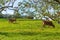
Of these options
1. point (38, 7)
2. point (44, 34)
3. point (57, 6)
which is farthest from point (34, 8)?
point (44, 34)

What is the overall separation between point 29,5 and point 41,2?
21.8 inches

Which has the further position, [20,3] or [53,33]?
[53,33]

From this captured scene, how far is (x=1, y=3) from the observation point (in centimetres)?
1014

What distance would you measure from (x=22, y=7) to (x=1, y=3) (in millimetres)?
872

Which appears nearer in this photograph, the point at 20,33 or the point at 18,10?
the point at 18,10

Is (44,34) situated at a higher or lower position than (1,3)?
lower

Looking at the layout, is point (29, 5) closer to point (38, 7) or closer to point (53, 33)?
point (38, 7)

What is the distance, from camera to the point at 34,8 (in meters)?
10.5

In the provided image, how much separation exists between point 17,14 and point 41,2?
117 centimetres

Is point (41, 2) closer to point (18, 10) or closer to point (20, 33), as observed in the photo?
point (18, 10)

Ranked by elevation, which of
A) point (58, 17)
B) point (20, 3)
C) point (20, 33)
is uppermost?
point (20, 3)

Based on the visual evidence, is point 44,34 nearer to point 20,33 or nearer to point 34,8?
point 20,33

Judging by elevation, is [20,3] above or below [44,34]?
above

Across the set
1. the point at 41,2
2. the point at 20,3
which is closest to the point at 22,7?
the point at 20,3
